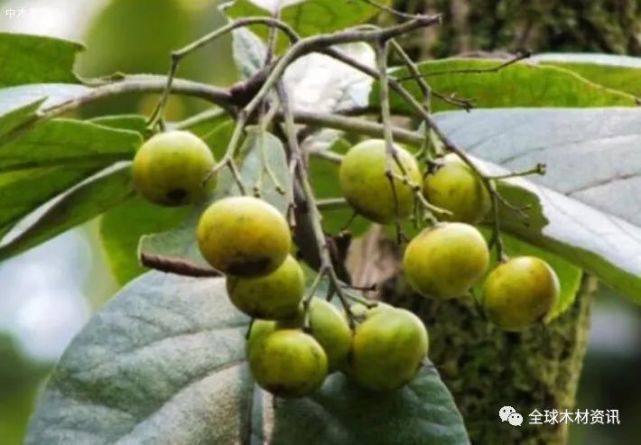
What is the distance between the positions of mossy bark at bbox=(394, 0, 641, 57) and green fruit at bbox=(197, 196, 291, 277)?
910 millimetres

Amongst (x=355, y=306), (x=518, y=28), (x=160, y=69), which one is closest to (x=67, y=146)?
(x=355, y=306)

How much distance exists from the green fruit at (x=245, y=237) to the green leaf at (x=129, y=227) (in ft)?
1.83

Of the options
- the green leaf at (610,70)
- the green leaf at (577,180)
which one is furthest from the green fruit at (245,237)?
the green leaf at (610,70)

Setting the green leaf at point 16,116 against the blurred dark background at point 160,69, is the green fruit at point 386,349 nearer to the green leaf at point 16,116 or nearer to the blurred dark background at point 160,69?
the green leaf at point 16,116

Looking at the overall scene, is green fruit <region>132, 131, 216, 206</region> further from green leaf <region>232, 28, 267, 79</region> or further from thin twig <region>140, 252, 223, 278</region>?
green leaf <region>232, 28, 267, 79</region>

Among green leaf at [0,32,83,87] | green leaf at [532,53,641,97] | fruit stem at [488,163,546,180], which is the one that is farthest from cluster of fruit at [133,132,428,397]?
green leaf at [532,53,641,97]

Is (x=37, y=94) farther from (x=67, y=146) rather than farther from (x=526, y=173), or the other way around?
(x=526, y=173)

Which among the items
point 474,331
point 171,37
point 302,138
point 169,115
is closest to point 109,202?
point 302,138

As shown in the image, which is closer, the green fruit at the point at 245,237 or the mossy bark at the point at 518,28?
the green fruit at the point at 245,237

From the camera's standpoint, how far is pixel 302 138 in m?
1.38

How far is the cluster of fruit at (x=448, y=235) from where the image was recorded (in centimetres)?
95

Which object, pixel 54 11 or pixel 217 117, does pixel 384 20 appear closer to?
pixel 217 117

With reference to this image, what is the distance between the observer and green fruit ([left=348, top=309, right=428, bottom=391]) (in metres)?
0.95

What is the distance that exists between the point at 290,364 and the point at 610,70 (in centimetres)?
56
